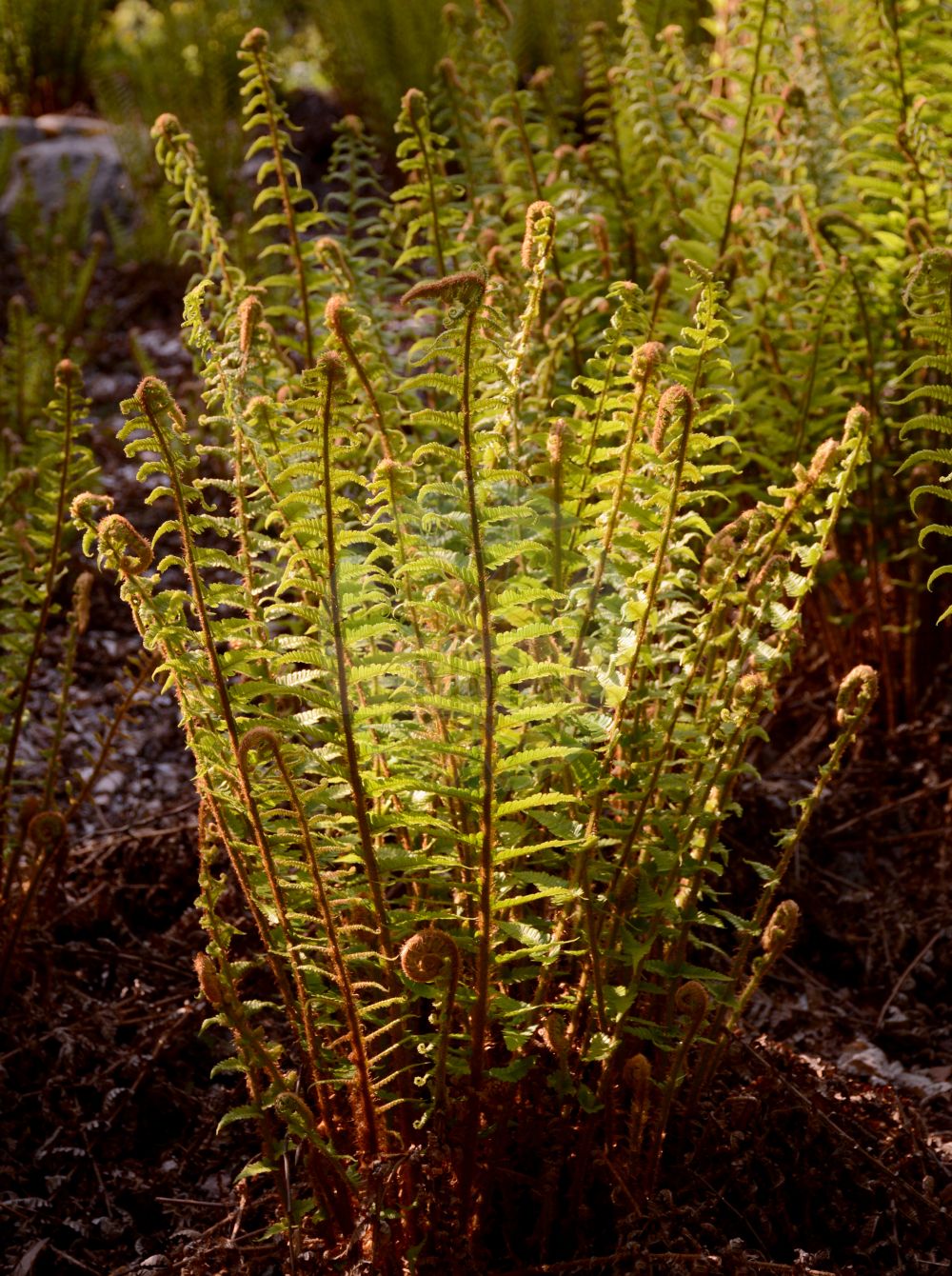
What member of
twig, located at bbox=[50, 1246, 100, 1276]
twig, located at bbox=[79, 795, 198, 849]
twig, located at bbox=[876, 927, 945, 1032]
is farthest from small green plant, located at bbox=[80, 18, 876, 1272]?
twig, located at bbox=[79, 795, 198, 849]

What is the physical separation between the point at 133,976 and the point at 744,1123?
117cm

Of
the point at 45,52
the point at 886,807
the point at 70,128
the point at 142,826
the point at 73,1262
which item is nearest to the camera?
the point at 73,1262

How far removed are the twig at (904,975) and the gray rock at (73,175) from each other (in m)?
5.26

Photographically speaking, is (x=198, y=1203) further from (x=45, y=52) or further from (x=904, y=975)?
(x=45, y=52)

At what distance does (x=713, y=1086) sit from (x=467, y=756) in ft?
2.61

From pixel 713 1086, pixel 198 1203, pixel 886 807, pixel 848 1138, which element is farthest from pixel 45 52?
pixel 848 1138

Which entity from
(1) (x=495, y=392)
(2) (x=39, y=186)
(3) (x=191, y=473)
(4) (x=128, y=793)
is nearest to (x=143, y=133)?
(2) (x=39, y=186)

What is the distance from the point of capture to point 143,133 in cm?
699

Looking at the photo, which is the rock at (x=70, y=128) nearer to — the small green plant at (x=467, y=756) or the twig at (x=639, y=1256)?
the small green plant at (x=467, y=756)

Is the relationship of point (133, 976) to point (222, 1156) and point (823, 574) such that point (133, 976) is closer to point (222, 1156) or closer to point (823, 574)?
point (222, 1156)

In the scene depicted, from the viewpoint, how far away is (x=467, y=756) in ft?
5.02

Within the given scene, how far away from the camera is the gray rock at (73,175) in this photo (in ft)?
21.9

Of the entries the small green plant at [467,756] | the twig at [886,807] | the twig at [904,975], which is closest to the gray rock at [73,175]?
the twig at [886,807]

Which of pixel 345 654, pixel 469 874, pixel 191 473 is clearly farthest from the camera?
pixel 191 473
